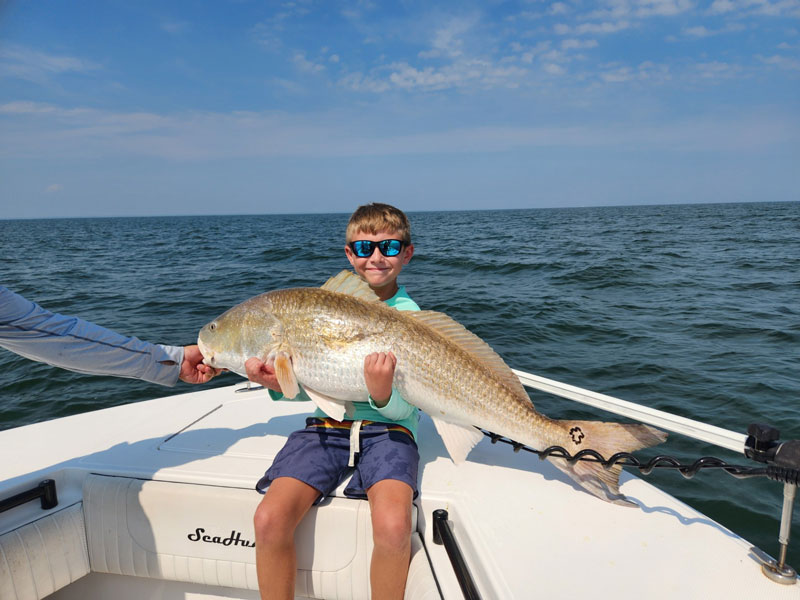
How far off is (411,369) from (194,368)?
1324 millimetres

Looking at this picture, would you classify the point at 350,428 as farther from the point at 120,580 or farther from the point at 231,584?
the point at 120,580

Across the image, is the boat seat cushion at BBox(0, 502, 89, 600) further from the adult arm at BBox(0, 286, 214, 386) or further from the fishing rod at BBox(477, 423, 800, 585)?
the fishing rod at BBox(477, 423, 800, 585)

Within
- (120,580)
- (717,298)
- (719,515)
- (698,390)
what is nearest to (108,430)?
(120,580)

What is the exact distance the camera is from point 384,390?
8.20 ft

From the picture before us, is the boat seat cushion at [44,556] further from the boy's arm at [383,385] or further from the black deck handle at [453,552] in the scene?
the black deck handle at [453,552]

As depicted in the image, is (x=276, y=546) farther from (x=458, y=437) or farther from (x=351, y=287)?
(x=351, y=287)

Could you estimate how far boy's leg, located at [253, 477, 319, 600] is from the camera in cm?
224

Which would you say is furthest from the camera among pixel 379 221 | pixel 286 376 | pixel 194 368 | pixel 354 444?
pixel 379 221

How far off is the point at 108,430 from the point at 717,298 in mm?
13596

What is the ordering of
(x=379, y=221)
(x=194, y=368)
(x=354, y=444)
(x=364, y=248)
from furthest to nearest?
(x=379, y=221)
(x=364, y=248)
(x=194, y=368)
(x=354, y=444)

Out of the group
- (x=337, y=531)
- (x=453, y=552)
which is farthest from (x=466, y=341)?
(x=337, y=531)

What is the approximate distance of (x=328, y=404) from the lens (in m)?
2.62

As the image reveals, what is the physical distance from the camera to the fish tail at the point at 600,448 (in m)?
2.46

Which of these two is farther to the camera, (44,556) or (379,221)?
(379,221)
